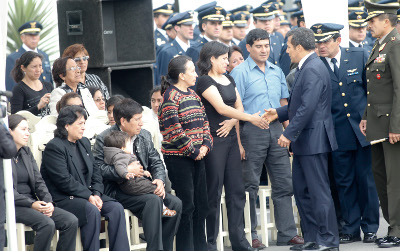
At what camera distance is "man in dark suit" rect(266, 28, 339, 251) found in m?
7.42

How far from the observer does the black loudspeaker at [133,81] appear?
9.09 meters

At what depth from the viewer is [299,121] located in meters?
7.39

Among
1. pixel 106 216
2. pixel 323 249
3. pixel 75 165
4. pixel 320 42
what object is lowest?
pixel 323 249

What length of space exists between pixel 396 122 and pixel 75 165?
276 centimetres

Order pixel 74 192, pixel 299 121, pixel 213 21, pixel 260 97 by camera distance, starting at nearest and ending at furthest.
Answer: pixel 74 192
pixel 299 121
pixel 260 97
pixel 213 21

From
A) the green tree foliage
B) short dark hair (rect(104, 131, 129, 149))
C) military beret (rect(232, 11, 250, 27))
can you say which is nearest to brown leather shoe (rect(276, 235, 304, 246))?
short dark hair (rect(104, 131, 129, 149))

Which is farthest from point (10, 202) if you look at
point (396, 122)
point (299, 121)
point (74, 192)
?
point (396, 122)

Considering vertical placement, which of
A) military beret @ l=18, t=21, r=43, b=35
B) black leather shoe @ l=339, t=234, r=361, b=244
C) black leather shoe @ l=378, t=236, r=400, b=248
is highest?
military beret @ l=18, t=21, r=43, b=35

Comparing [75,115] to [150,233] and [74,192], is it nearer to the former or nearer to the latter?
[74,192]

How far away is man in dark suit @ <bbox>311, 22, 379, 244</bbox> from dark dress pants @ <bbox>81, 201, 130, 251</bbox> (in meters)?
2.28

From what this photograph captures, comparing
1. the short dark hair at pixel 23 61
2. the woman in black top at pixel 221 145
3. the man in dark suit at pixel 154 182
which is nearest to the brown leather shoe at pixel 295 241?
the woman in black top at pixel 221 145

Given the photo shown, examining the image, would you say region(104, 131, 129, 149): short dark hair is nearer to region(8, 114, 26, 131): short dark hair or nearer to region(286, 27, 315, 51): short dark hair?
region(8, 114, 26, 131): short dark hair

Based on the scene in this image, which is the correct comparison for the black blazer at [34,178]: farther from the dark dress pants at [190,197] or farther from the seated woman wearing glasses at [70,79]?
the seated woman wearing glasses at [70,79]

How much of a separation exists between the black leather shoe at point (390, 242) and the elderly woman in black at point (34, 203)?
9.11 feet
